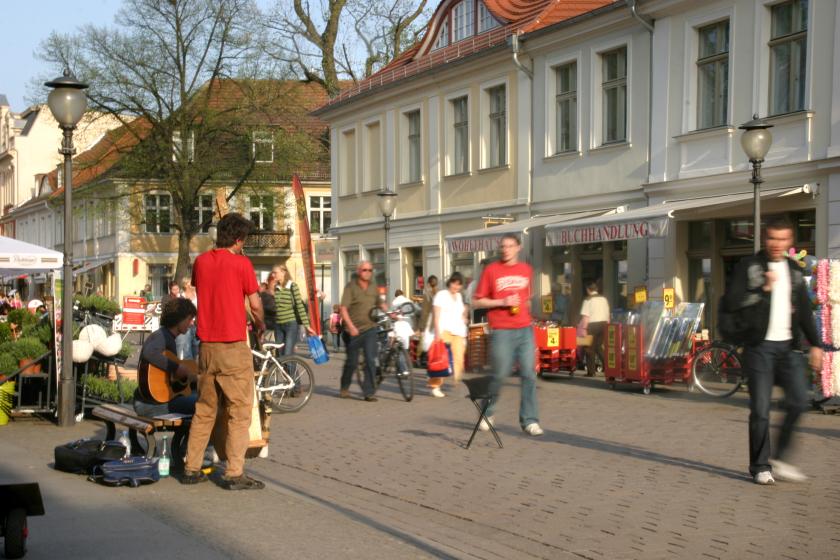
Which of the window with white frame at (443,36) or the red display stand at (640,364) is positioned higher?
the window with white frame at (443,36)

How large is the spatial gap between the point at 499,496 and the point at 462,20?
23.0 metres

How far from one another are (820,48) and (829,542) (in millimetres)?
12769

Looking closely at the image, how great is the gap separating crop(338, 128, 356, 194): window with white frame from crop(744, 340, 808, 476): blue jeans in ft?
86.7

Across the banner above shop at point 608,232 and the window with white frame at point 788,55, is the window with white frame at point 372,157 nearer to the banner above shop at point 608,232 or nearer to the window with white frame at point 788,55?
the banner above shop at point 608,232

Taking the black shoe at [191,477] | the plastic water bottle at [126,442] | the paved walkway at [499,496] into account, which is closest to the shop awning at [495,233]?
the paved walkway at [499,496]

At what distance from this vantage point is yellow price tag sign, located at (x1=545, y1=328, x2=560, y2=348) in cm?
1856

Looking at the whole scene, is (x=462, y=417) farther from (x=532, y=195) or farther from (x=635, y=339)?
(x=532, y=195)

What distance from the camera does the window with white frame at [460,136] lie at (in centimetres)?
2783

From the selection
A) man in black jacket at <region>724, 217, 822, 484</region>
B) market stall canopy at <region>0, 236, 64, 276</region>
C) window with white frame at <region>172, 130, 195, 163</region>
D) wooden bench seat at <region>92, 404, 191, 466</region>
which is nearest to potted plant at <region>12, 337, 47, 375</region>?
market stall canopy at <region>0, 236, 64, 276</region>

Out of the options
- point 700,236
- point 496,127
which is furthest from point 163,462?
point 496,127

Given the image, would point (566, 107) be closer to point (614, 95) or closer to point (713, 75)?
point (614, 95)

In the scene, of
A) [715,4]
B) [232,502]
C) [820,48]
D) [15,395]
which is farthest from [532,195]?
[232,502]

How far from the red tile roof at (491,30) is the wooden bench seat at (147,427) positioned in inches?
634

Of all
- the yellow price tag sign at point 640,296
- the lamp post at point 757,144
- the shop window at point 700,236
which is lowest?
the yellow price tag sign at point 640,296
